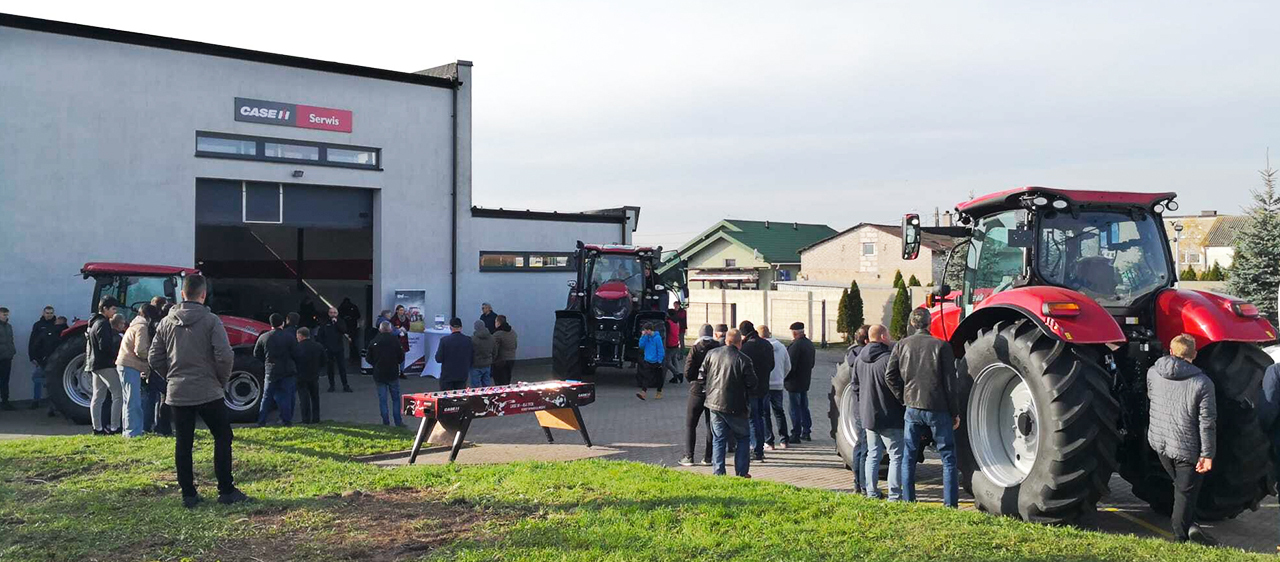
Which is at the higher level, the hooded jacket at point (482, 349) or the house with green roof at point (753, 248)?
the house with green roof at point (753, 248)

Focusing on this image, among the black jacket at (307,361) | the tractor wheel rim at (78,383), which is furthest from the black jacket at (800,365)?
the tractor wheel rim at (78,383)

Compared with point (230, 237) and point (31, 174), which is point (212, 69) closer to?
point (31, 174)

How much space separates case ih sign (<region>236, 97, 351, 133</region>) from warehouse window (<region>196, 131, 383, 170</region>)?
0.33 metres

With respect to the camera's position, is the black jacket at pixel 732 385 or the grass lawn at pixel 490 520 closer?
the grass lawn at pixel 490 520

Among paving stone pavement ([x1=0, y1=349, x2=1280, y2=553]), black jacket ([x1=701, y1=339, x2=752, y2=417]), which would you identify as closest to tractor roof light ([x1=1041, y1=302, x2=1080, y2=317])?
paving stone pavement ([x1=0, y1=349, x2=1280, y2=553])

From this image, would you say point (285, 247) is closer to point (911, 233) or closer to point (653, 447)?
point (653, 447)

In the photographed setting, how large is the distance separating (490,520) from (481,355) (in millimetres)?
8059

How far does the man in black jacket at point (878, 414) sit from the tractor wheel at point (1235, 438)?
6.17 feet

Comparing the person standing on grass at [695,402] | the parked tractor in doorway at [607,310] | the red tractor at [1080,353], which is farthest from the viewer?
the parked tractor in doorway at [607,310]

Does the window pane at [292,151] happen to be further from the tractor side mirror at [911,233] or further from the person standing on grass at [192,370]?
the tractor side mirror at [911,233]

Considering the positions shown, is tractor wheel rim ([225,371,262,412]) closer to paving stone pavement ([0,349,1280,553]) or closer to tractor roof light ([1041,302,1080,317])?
paving stone pavement ([0,349,1280,553])

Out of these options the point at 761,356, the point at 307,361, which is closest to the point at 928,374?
the point at 761,356

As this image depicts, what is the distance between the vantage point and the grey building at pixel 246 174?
16500 mm

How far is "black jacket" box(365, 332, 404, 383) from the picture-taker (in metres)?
13.9
